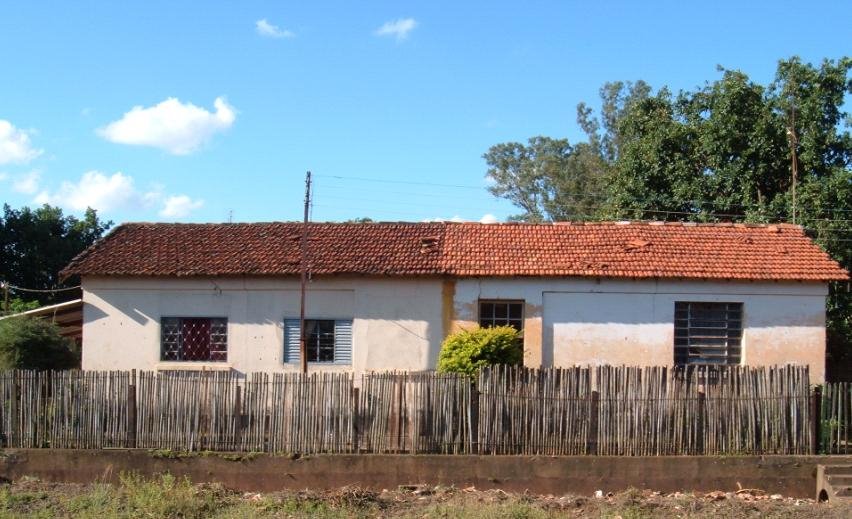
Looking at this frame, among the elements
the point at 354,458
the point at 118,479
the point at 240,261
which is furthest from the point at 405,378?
the point at 240,261

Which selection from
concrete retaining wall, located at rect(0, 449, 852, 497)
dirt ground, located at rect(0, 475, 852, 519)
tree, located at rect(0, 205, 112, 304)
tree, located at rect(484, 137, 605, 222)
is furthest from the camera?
tree, located at rect(484, 137, 605, 222)

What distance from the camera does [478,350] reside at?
14.1 metres

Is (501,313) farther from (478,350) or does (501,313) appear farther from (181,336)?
(181,336)

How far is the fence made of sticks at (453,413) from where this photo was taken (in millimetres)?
12383

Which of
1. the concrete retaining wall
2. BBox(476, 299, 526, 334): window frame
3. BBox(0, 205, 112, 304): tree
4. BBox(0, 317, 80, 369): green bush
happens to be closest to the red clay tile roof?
BBox(476, 299, 526, 334): window frame

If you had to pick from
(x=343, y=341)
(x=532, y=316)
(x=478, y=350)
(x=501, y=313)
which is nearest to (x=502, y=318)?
(x=501, y=313)

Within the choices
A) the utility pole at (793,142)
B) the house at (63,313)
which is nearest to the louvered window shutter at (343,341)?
the house at (63,313)

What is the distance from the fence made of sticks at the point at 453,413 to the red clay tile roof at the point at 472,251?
3.87m

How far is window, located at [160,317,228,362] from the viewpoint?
16844 mm

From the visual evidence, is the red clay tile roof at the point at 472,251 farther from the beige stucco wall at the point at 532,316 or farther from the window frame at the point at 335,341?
the window frame at the point at 335,341

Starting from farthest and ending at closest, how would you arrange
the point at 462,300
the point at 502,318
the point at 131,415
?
the point at 502,318 < the point at 462,300 < the point at 131,415

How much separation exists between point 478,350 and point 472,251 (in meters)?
3.27

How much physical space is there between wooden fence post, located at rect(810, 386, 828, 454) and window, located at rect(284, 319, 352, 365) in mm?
8392

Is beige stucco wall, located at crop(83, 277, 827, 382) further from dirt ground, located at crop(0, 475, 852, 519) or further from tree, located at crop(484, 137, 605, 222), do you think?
tree, located at crop(484, 137, 605, 222)
